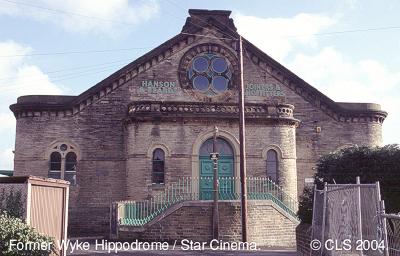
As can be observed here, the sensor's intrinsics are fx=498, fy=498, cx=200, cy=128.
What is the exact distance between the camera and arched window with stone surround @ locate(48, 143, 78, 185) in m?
26.2

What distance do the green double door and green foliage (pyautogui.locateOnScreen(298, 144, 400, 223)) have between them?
384 inches

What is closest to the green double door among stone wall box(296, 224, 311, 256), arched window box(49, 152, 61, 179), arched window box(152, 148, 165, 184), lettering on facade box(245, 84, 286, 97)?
arched window box(152, 148, 165, 184)

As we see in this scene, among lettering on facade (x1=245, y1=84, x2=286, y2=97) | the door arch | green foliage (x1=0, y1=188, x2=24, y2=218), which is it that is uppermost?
lettering on facade (x1=245, y1=84, x2=286, y2=97)

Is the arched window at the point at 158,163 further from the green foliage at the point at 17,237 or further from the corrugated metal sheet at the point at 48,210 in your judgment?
the green foliage at the point at 17,237

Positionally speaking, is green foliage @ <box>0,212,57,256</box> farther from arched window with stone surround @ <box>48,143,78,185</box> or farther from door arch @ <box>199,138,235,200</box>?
arched window with stone surround @ <box>48,143,78,185</box>

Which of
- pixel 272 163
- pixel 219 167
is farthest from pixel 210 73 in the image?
pixel 272 163

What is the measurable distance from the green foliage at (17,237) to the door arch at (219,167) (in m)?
14.4

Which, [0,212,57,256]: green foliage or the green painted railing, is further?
the green painted railing

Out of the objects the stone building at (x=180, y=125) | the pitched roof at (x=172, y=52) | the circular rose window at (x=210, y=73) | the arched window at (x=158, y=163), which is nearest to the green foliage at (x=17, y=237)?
the stone building at (x=180, y=125)

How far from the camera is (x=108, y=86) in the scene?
27078 millimetres

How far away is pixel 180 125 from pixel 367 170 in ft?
40.3

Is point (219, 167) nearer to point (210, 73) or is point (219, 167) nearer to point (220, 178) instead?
→ point (220, 178)

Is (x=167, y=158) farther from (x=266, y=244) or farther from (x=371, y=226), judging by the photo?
(x=371, y=226)

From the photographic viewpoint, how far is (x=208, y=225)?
2059 centimetres
